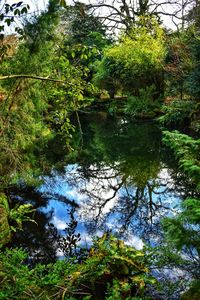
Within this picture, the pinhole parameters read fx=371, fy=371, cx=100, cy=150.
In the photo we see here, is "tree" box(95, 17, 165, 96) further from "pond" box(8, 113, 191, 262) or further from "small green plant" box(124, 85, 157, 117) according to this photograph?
"pond" box(8, 113, 191, 262)

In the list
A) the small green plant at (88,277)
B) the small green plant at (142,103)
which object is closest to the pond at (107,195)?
the small green plant at (88,277)

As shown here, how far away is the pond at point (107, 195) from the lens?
20.2ft

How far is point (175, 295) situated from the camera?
14.1 feet

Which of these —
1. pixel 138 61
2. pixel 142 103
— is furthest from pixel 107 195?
pixel 138 61

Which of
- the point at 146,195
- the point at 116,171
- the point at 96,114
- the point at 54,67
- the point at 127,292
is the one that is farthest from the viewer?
the point at 96,114

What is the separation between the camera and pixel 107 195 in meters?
8.45

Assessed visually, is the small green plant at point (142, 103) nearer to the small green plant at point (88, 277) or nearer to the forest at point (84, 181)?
the forest at point (84, 181)

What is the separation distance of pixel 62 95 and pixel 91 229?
126 inches

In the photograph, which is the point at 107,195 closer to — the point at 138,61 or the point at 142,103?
the point at 142,103

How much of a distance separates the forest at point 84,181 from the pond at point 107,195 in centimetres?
3

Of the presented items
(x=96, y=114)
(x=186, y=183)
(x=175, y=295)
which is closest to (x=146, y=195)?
(x=186, y=183)

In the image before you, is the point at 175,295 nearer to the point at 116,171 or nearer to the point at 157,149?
the point at 116,171

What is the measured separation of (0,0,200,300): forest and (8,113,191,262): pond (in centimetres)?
3

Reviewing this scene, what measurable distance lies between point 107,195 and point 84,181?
4.07 ft
